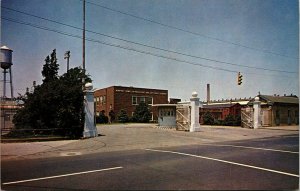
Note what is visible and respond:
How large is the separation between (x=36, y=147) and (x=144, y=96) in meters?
39.3

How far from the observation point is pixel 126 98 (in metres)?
50.9

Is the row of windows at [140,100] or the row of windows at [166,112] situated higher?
the row of windows at [140,100]

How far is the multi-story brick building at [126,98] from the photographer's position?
49.8 m

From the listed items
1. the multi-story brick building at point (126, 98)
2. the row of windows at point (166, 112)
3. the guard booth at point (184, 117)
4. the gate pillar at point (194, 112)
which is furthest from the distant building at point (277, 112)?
the multi-story brick building at point (126, 98)

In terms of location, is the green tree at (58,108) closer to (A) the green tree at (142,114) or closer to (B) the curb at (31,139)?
(B) the curb at (31,139)

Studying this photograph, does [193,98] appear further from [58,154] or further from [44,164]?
[44,164]

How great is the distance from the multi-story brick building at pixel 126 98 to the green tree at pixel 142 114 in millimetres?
3352

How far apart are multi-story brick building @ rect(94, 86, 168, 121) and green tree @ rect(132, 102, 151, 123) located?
3.35m

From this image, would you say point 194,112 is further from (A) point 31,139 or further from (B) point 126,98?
(B) point 126,98

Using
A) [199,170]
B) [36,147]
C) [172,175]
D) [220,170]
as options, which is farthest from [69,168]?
[36,147]

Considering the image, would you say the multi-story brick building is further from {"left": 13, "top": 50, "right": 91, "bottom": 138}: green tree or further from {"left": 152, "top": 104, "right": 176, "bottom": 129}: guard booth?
{"left": 13, "top": 50, "right": 91, "bottom": 138}: green tree

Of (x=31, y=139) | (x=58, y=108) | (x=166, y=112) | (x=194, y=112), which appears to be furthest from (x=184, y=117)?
(x=31, y=139)

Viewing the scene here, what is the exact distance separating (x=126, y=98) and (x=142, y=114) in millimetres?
5214

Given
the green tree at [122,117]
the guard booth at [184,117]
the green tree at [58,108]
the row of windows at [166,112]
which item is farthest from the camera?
the green tree at [122,117]
